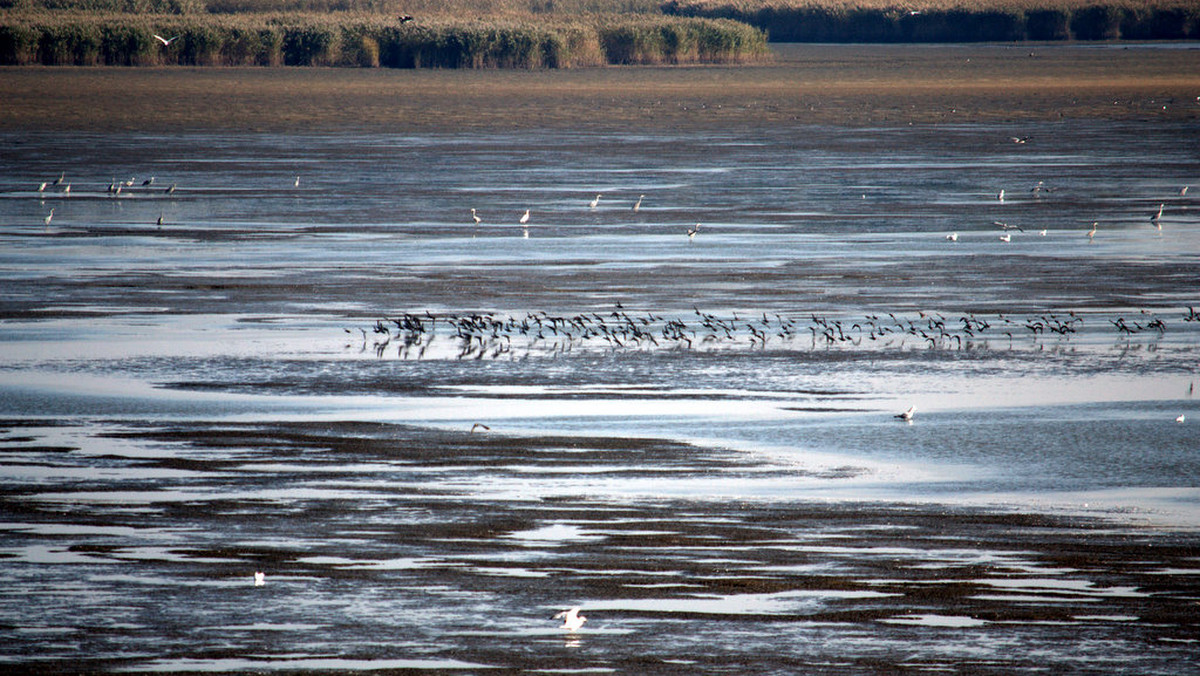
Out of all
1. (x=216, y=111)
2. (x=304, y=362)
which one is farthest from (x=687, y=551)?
(x=216, y=111)

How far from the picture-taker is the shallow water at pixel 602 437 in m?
8.08

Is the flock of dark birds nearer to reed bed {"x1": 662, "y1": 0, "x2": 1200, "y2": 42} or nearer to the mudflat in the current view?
the mudflat

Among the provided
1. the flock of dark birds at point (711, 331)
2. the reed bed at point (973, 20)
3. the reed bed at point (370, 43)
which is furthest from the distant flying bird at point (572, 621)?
the reed bed at point (973, 20)

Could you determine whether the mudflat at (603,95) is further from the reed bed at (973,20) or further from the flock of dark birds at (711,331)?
the reed bed at (973,20)

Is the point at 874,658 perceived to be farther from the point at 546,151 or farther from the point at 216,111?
the point at 216,111

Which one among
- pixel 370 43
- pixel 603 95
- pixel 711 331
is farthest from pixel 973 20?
pixel 711 331

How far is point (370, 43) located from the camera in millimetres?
70312

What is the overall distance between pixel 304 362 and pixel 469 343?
154cm

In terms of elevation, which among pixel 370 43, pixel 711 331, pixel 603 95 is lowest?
pixel 603 95

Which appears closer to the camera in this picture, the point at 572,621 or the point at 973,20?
the point at 572,621

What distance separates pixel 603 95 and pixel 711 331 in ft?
122

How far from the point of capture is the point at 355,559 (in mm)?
9023

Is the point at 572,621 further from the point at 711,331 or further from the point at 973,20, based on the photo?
the point at 973,20

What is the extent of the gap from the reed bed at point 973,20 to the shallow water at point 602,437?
7767cm
